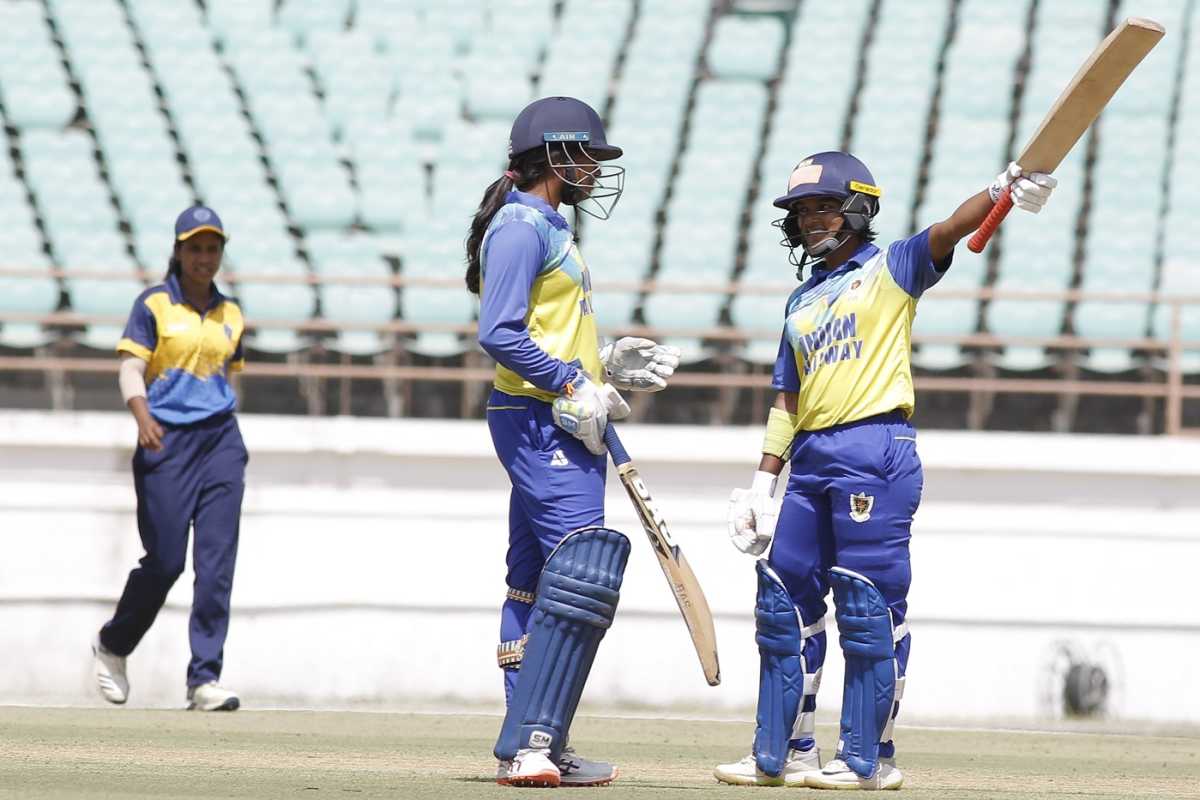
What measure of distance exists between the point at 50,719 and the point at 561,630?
284 cm

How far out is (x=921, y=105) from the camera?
45.8 ft

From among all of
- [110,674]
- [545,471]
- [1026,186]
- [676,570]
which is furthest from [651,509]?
[110,674]

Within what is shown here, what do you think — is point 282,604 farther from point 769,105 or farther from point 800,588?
point 769,105

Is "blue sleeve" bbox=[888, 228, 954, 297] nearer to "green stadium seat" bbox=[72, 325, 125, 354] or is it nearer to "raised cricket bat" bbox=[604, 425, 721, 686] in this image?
"raised cricket bat" bbox=[604, 425, 721, 686]

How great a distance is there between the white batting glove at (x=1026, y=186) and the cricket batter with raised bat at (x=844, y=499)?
0.29 ft

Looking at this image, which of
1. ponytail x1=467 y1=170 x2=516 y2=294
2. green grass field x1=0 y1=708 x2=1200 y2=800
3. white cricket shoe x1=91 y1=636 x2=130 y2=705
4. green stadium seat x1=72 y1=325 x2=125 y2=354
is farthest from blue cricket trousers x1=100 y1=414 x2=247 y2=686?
green stadium seat x1=72 y1=325 x2=125 y2=354

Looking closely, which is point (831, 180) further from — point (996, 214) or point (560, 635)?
point (560, 635)

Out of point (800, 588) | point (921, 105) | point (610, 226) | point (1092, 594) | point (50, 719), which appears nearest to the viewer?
point (800, 588)

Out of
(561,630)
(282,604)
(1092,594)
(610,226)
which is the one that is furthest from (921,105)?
(561,630)

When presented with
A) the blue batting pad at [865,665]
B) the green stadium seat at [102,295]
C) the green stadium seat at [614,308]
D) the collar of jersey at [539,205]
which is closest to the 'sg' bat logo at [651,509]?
the blue batting pad at [865,665]

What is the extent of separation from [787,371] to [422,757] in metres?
1.64

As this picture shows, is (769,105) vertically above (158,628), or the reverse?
(769,105)

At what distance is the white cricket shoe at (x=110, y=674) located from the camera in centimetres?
759

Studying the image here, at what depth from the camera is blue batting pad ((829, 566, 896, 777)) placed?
16.4 feet
